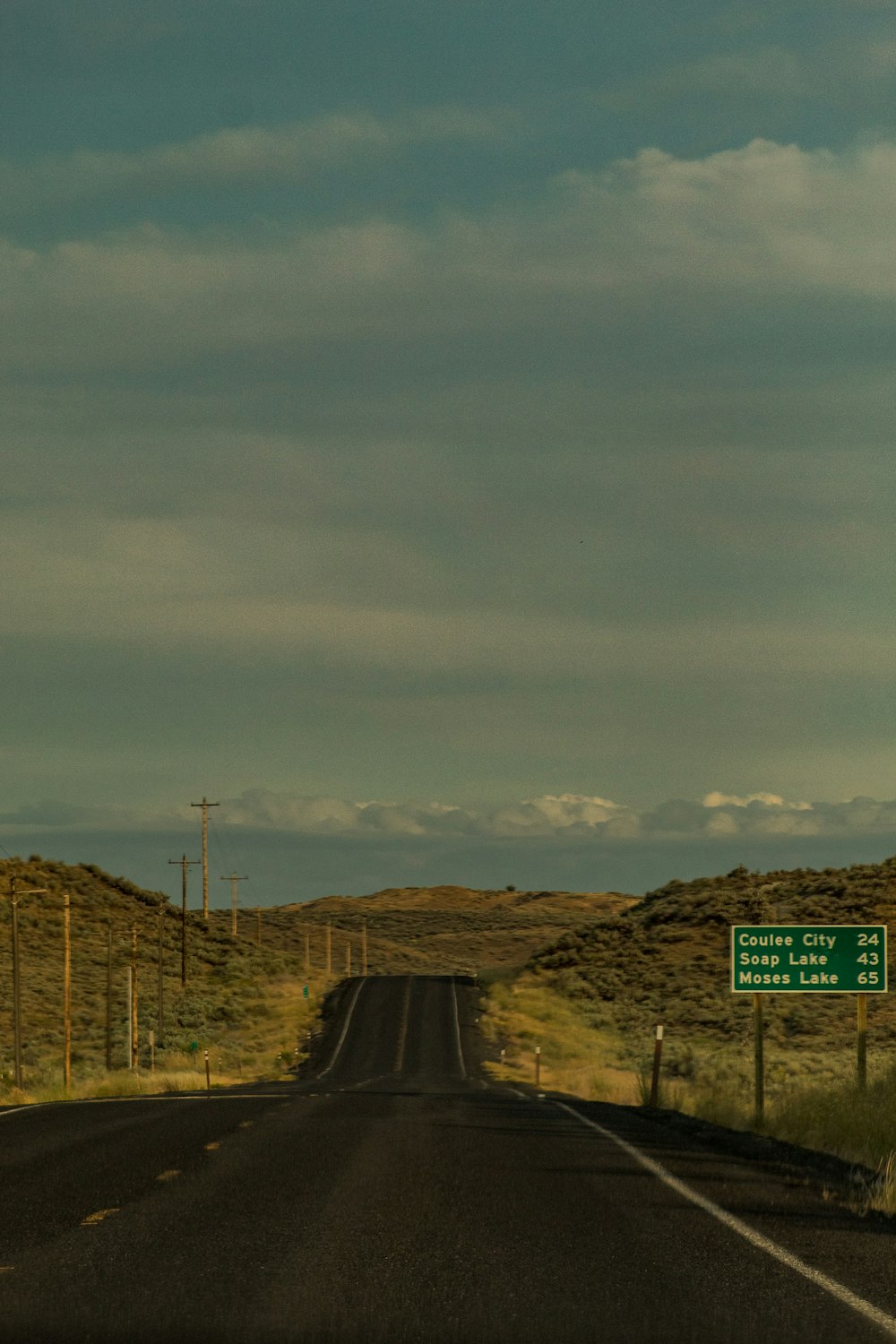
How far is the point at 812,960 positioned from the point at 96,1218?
784 inches

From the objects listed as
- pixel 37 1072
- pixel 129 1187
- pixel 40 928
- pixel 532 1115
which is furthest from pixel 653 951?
pixel 129 1187

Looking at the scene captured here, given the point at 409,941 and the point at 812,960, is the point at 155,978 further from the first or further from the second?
the point at 409,941

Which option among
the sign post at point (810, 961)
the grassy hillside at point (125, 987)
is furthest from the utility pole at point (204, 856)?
the sign post at point (810, 961)

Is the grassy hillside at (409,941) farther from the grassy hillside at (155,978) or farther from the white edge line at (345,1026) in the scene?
the white edge line at (345,1026)

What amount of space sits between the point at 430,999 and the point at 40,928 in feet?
102

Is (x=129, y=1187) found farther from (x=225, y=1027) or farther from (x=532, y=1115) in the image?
(x=225, y=1027)

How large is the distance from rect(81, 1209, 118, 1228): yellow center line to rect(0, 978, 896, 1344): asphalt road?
5cm

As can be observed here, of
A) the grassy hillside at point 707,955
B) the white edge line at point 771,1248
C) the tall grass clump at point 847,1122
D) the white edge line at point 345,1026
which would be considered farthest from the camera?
the grassy hillside at point 707,955

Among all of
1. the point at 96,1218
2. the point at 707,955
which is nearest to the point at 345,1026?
the point at 707,955

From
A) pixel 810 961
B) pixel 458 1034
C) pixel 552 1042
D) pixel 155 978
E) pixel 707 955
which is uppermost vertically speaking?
pixel 810 961

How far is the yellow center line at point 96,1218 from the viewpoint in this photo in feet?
35.3

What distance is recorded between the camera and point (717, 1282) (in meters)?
8.97

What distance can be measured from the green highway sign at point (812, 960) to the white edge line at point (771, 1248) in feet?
39.9

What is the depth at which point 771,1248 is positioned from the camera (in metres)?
10.2
